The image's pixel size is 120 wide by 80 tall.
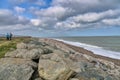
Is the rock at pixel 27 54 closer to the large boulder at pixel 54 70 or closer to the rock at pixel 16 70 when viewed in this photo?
the rock at pixel 16 70

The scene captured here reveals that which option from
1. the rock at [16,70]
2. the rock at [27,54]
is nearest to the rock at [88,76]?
the rock at [16,70]

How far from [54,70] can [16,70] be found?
6.44 ft

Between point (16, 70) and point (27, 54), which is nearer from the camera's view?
point (16, 70)

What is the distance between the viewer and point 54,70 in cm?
1162

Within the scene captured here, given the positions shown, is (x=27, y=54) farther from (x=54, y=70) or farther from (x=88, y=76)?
(x=88, y=76)

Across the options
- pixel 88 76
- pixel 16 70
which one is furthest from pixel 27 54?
pixel 88 76

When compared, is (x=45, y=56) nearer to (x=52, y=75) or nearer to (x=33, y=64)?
(x=33, y=64)

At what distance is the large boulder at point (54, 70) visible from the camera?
11.5m

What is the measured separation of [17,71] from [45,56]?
2134 millimetres

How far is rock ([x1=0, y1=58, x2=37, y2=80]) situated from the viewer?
11.5 metres

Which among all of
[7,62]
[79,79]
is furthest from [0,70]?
[79,79]

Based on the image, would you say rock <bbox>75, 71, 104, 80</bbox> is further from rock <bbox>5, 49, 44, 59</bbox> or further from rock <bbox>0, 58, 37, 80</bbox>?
rock <bbox>5, 49, 44, 59</bbox>

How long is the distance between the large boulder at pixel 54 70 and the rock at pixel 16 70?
58 centimetres

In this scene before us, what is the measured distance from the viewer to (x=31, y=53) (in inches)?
542
